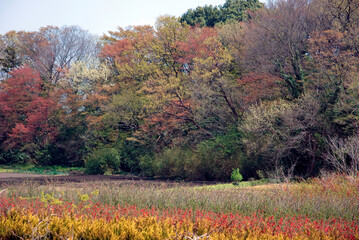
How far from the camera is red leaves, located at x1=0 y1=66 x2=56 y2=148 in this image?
1277 inches

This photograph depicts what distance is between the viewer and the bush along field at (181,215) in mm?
5590

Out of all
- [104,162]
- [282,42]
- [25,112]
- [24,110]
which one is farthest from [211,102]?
[25,112]

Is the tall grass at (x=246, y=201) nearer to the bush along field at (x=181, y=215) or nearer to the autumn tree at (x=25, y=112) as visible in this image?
the bush along field at (x=181, y=215)

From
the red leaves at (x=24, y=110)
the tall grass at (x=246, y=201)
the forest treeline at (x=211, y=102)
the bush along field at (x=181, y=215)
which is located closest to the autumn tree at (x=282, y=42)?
the forest treeline at (x=211, y=102)

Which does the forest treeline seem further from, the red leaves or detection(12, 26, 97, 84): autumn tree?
detection(12, 26, 97, 84): autumn tree

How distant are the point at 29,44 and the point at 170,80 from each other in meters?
23.8

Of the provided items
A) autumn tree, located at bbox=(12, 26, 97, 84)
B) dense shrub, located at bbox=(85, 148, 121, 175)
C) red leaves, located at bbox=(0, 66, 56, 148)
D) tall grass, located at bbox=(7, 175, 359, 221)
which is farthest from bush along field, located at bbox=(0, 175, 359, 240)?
autumn tree, located at bbox=(12, 26, 97, 84)

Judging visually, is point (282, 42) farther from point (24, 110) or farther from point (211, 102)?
point (24, 110)

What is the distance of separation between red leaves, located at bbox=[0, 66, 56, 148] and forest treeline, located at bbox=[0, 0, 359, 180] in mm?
126

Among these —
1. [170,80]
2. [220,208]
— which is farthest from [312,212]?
[170,80]

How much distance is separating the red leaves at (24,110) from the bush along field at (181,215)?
73.4 ft

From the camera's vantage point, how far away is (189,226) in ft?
18.7

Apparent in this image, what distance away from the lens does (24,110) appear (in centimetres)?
3325

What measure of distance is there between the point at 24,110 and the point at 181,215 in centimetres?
2958
